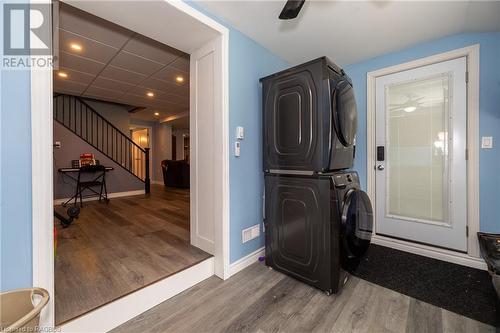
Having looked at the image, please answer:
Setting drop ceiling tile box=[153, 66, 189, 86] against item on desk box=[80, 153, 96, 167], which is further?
item on desk box=[80, 153, 96, 167]

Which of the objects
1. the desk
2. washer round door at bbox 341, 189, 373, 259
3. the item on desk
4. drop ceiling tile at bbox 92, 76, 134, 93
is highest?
drop ceiling tile at bbox 92, 76, 134, 93

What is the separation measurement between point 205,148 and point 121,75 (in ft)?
8.71

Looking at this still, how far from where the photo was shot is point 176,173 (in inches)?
253

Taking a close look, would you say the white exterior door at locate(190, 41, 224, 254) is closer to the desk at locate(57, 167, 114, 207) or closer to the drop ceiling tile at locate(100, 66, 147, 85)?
the drop ceiling tile at locate(100, 66, 147, 85)

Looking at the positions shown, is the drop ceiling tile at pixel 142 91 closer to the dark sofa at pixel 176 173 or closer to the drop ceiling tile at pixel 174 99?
the drop ceiling tile at pixel 174 99

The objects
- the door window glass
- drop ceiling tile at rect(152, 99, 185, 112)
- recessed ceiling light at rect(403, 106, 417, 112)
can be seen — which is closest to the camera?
the door window glass

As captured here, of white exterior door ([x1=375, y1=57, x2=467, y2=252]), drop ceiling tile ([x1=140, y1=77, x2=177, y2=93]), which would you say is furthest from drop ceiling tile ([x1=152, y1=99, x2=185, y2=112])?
white exterior door ([x1=375, y1=57, x2=467, y2=252])

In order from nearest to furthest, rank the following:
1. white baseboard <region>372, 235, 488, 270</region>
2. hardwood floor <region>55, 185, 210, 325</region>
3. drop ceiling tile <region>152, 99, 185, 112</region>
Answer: hardwood floor <region>55, 185, 210, 325</region>
white baseboard <region>372, 235, 488, 270</region>
drop ceiling tile <region>152, 99, 185, 112</region>

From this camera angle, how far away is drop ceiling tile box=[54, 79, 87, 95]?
12.6 ft

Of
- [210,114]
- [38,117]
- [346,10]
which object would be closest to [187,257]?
[210,114]

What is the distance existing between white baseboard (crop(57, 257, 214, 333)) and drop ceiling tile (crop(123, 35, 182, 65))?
2.59 metres

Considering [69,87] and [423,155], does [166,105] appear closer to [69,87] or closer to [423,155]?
[69,87]

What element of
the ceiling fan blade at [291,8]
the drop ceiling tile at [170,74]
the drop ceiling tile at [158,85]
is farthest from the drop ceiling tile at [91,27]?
the ceiling fan blade at [291,8]

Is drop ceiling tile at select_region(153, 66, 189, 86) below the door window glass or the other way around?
the other way around
